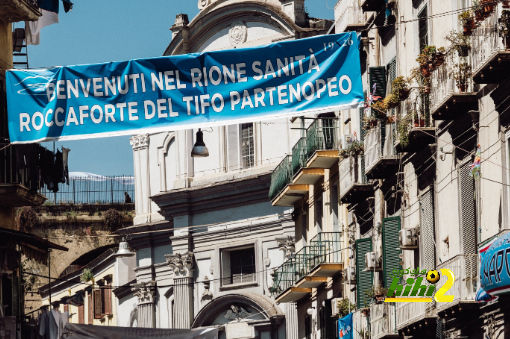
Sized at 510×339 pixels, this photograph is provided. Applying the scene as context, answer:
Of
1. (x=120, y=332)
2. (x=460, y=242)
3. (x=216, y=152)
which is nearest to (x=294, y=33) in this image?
(x=216, y=152)

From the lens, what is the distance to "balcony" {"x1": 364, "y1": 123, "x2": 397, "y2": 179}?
25.8m

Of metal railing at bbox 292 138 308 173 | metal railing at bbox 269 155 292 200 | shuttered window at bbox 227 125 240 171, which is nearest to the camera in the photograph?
metal railing at bbox 292 138 308 173

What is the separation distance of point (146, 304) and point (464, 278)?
32.6 m

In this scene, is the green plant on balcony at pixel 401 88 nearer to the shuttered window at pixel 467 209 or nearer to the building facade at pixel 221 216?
the shuttered window at pixel 467 209

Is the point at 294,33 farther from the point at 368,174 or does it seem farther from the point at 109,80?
the point at 109,80

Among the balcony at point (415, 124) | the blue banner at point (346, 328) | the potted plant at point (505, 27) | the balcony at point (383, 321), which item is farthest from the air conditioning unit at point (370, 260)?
the potted plant at point (505, 27)

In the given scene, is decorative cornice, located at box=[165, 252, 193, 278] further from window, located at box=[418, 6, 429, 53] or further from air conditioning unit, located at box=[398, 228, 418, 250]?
window, located at box=[418, 6, 429, 53]

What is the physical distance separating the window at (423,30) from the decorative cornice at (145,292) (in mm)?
27955

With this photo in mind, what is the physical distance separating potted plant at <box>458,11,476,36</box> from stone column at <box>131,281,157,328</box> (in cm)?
3229

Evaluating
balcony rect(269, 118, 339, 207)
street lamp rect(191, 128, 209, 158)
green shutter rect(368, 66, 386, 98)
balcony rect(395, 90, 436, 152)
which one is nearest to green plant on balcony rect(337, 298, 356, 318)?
balcony rect(269, 118, 339, 207)

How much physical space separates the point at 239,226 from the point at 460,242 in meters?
26.9

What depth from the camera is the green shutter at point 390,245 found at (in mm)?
26000

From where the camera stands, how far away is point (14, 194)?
1045 inches

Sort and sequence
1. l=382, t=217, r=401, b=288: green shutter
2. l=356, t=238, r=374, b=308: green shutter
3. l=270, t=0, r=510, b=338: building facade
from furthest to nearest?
1. l=356, t=238, r=374, b=308: green shutter
2. l=382, t=217, r=401, b=288: green shutter
3. l=270, t=0, r=510, b=338: building facade
